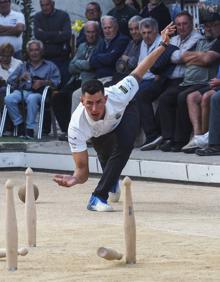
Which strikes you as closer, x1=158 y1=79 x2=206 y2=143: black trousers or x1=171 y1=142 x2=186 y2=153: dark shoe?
x1=158 y1=79 x2=206 y2=143: black trousers

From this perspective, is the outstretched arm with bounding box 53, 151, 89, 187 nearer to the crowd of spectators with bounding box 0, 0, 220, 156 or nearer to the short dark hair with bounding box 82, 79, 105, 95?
the short dark hair with bounding box 82, 79, 105, 95

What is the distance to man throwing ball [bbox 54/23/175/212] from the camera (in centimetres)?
A: 1098

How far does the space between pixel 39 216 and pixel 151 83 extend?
4584 millimetres

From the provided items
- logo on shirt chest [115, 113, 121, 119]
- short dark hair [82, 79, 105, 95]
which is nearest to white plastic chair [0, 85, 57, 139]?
logo on shirt chest [115, 113, 121, 119]

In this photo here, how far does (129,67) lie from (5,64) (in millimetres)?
2618

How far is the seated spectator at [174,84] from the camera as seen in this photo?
48.3ft

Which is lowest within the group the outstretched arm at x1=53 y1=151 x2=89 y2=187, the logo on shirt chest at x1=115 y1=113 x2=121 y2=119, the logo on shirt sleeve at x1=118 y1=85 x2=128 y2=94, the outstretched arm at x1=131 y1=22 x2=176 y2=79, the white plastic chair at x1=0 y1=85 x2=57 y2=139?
the white plastic chair at x1=0 y1=85 x2=57 y2=139

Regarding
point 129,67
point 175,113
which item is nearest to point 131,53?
point 129,67

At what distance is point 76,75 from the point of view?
16750 millimetres

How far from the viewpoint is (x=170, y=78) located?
592 inches

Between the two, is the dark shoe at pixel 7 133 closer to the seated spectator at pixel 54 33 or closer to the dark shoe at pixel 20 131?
the dark shoe at pixel 20 131

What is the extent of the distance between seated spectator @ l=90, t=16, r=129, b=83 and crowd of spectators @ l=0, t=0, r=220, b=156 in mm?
14

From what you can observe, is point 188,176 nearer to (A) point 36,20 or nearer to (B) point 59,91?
(B) point 59,91

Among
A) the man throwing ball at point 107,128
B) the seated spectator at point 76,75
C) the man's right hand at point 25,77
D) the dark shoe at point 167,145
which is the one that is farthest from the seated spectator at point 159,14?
the man throwing ball at point 107,128
